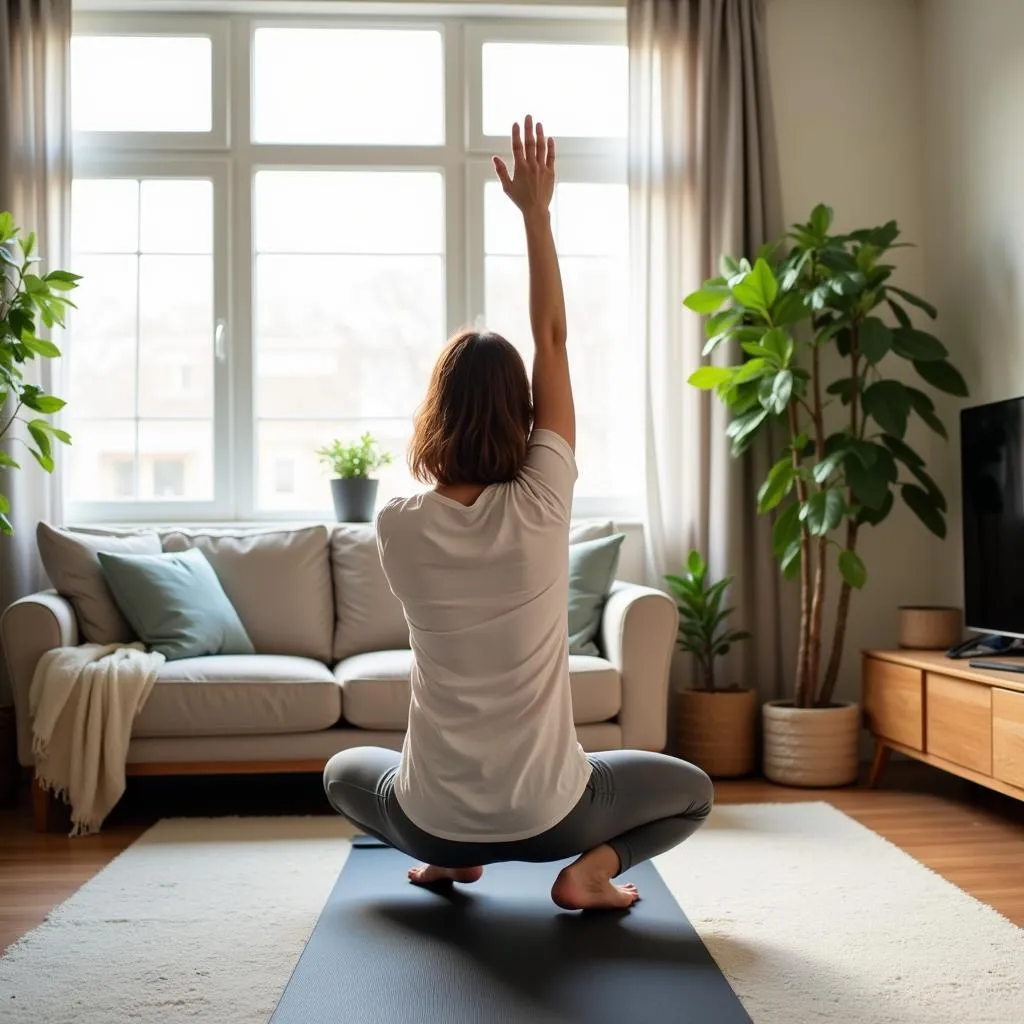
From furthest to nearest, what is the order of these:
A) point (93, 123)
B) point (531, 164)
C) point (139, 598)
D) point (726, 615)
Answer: point (93, 123), point (726, 615), point (139, 598), point (531, 164)

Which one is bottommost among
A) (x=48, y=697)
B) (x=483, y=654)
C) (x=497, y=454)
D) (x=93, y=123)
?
(x=48, y=697)

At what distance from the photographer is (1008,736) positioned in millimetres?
3271

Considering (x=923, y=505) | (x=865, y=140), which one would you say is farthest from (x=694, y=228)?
(x=923, y=505)

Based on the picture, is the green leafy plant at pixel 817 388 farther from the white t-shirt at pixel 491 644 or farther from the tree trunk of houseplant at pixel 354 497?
the white t-shirt at pixel 491 644

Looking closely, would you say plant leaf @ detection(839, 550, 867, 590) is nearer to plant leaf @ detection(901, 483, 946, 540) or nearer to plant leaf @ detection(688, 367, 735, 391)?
plant leaf @ detection(901, 483, 946, 540)

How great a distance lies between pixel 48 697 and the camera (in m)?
3.43

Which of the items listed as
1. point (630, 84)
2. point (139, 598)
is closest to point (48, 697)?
point (139, 598)

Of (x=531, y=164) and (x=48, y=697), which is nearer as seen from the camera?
(x=531, y=164)

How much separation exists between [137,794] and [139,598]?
2.27 ft

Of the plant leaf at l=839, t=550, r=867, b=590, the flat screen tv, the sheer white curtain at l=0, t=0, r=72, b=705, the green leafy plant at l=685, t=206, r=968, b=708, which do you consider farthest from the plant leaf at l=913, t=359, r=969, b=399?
the sheer white curtain at l=0, t=0, r=72, b=705

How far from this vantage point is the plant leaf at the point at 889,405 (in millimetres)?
4090

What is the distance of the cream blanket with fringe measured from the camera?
3.43 m

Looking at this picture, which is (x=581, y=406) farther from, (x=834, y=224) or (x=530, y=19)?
(x=530, y=19)

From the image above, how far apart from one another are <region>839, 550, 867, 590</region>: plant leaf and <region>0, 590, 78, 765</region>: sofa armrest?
2.50 m
